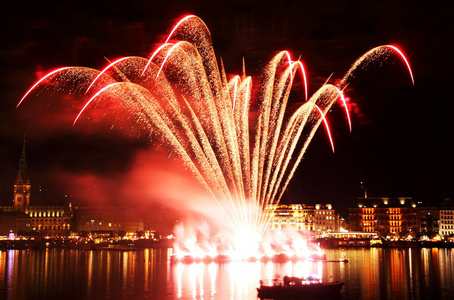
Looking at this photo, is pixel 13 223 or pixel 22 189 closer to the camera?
pixel 13 223

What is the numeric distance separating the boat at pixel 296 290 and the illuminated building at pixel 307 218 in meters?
102

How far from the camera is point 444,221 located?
12531 cm

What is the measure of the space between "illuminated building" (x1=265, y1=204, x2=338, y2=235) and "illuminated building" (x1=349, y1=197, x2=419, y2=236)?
22.1ft

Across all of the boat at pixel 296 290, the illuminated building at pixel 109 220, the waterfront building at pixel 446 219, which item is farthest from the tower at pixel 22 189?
the boat at pixel 296 290

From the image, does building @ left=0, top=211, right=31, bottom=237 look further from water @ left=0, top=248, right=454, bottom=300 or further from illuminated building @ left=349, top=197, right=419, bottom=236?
water @ left=0, top=248, right=454, bottom=300

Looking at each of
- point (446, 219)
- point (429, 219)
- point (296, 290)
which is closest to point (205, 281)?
point (296, 290)

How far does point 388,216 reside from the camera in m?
126

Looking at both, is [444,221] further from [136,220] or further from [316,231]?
[136,220]

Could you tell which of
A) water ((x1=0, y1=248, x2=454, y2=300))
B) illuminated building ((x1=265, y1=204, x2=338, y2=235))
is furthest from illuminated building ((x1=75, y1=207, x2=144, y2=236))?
water ((x1=0, y1=248, x2=454, y2=300))

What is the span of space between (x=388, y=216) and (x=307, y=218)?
1838cm

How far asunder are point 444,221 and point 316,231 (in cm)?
2847

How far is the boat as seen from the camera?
28.5 metres

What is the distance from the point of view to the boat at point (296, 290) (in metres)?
28.5

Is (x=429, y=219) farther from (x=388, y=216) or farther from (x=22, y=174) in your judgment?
(x=22, y=174)
